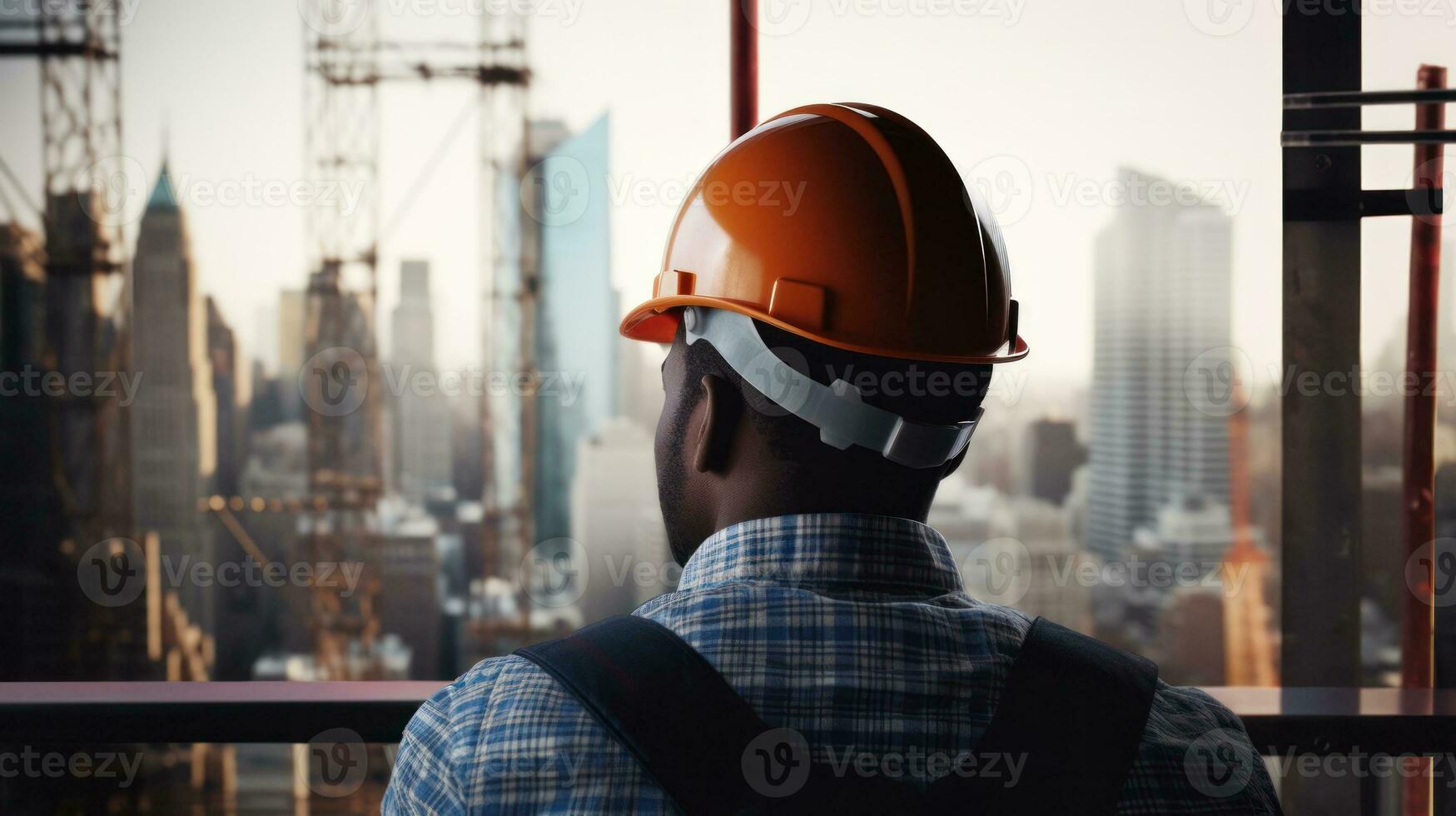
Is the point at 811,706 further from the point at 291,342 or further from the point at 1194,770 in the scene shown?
the point at 291,342

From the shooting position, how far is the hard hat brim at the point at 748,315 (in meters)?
0.97

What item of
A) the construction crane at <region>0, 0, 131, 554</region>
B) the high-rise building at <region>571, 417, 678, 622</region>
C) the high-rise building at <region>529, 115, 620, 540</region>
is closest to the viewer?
the high-rise building at <region>571, 417, 678, 622</region>

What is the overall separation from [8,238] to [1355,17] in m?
10.4

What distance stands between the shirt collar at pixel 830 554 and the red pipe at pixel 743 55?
103 centimetres

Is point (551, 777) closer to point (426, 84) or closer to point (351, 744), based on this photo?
point (351, 744)

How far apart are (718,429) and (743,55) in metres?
1.03

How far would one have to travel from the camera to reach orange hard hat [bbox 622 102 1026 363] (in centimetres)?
100

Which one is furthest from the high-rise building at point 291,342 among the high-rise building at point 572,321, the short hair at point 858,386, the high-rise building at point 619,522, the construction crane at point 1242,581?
the short hair at point 858,386

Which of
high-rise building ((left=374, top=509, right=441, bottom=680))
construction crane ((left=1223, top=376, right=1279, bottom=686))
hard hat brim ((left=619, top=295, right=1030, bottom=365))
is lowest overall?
high-rise building ((left=374, top=509, right=441, bottom=680))

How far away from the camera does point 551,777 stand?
0.76m

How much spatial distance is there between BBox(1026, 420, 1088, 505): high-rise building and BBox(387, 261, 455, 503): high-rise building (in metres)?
3.30

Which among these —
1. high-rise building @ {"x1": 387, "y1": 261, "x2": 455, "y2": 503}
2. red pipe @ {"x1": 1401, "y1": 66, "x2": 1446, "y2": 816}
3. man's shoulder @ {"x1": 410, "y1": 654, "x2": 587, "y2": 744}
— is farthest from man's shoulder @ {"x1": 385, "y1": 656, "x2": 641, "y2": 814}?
high-rise building @ {"x1": 387, "y1": 261, "x2": 455, "y2": 503}

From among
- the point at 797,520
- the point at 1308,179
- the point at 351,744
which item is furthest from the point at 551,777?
the point at 1308,179

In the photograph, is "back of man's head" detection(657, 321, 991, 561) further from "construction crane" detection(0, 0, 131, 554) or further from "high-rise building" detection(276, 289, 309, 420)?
"construction crane" detection(0, 0, 131, 554)
